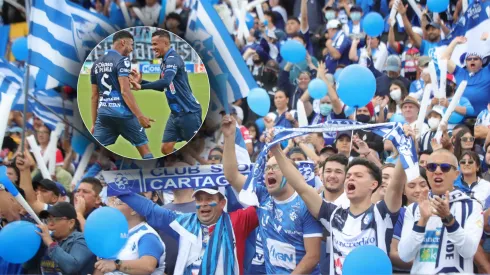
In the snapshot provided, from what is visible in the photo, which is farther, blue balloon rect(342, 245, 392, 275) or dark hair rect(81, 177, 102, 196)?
dark hair rect(81, 177, 102, 196)

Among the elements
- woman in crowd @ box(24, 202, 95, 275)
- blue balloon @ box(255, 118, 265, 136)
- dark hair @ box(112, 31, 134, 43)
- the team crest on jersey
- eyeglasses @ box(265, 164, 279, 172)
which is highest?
dark hair @ box(112, 31, 134, 43)

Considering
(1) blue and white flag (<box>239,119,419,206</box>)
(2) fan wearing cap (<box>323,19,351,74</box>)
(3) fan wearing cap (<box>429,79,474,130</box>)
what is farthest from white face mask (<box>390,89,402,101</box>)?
(1) blue and white flag (<box>239,119,419,206</box>)

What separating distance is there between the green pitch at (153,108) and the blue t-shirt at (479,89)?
198 inches

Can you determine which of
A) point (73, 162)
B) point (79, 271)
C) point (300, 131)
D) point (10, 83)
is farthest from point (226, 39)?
point (73, 162)

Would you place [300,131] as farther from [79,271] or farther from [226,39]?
[79,271]

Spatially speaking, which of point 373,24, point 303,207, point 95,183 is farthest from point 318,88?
point 303,207

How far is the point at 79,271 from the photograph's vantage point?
7.60 meters

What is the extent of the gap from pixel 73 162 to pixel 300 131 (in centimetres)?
506

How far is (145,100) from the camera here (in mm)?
6762

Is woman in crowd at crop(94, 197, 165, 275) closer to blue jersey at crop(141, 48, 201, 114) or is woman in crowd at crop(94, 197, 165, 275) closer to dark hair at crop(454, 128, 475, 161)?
blue jersey at crop(141, 48, 201, 114)

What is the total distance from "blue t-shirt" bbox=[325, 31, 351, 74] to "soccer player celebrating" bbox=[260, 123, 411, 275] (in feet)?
22.9

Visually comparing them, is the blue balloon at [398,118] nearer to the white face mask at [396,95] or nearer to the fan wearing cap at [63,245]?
the white face mask at [396,95]

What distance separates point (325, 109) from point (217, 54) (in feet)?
→ 14.9

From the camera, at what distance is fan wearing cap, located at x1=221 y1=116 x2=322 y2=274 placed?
7.06 m
